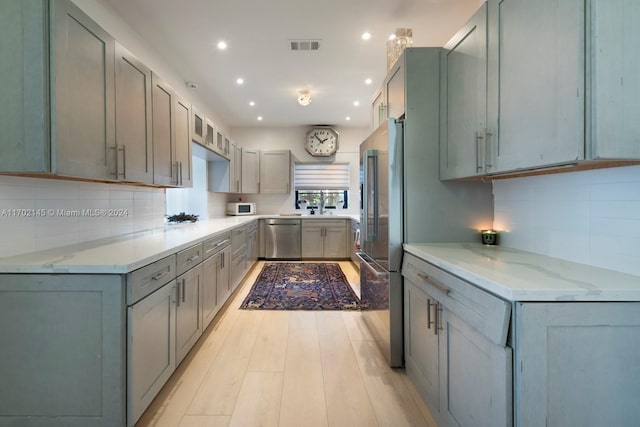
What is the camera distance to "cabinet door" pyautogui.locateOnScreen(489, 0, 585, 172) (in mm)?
1066

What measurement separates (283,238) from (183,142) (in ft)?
9.87

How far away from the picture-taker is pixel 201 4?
7.70ft

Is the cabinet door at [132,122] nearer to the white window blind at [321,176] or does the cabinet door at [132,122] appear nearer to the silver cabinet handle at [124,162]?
the silver cabinet handle at [124,162]

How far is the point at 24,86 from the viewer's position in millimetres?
1348

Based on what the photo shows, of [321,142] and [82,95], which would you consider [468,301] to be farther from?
[321,142]

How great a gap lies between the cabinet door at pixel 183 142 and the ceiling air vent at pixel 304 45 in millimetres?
1232

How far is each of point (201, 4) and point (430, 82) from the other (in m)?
1.91

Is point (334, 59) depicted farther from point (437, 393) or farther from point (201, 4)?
point (437, 393)

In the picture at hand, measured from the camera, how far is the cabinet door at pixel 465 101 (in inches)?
62.9

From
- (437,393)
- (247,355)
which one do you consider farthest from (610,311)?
(247,355)

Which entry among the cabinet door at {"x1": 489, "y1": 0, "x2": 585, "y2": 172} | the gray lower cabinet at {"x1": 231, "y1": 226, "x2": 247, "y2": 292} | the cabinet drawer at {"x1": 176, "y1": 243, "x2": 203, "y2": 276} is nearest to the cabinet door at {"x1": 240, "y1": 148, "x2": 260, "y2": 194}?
the gray lower cabinet at {"x1": 231, "y1": 226, "x2": 247, "y2": 292}

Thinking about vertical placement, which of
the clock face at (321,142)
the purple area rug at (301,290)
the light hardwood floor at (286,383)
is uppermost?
the clock face at (321,142)

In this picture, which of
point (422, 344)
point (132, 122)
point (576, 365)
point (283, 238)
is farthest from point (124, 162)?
point (283, 238)

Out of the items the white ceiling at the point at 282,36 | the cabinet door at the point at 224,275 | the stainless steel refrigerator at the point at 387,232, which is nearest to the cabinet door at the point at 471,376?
the stainless steel refrigerator at the point at 387,232
